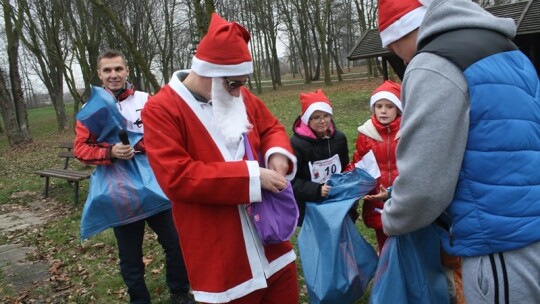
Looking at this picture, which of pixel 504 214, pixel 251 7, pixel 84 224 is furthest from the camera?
pixel 251 7

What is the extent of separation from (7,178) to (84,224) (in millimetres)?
9216

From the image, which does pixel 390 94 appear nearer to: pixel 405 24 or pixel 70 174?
pixel 405 24

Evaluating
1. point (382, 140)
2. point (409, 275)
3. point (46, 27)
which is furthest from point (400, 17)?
point (46, 27)

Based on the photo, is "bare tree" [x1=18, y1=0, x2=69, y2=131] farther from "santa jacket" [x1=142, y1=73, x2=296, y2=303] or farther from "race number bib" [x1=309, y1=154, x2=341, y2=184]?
"santa jacket" [x1=142, y1=73, x2=296, y2=303]

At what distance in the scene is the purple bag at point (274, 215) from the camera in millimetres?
2078

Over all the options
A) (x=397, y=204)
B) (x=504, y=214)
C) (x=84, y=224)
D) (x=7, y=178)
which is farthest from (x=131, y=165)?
(x=7, y=178)

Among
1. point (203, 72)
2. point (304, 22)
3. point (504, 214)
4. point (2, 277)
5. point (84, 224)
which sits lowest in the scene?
point (2, 277)

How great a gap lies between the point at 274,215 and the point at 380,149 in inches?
46.9

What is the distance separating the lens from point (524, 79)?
1.50m

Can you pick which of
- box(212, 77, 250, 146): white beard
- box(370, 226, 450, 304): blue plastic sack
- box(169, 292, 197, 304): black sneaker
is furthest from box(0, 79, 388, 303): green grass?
box(212, 77, 250, 146): white beard

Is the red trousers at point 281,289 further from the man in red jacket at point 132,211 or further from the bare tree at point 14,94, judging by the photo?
the bare tree at point 14,94

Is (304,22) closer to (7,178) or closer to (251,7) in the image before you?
(251,7)

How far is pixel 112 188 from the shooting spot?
10.6 feet

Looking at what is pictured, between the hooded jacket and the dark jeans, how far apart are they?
7.68 feet
